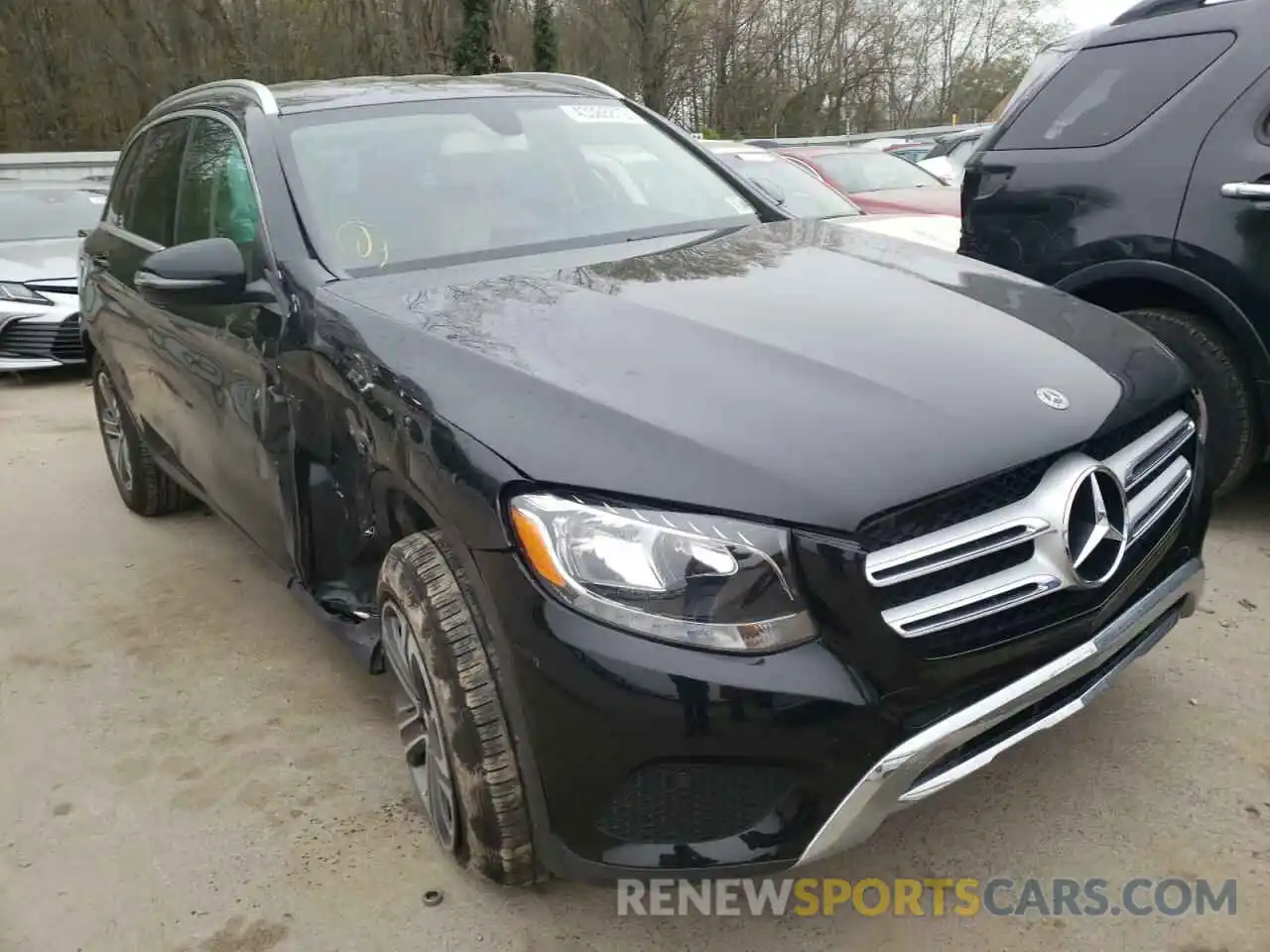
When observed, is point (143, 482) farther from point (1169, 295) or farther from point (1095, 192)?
point (1169, 295)

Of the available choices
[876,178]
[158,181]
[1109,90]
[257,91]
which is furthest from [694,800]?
[876,178]

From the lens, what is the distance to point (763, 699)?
176cm

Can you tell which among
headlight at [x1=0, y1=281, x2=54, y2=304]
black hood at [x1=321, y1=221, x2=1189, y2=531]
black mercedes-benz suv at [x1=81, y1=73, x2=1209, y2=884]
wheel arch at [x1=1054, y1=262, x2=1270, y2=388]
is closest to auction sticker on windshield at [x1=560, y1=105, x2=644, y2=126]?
black mercedes-benz suv at [x1=81, y1=73, x2=1209, y2=884]

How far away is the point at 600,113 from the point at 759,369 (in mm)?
1879

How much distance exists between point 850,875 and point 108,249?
3715 mm

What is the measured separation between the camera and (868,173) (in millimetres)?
Answer: 9516

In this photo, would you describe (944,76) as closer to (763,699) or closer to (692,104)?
(692,104)

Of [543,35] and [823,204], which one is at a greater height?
[543,35]

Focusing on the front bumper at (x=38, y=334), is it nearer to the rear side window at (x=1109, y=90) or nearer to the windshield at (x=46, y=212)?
the windshield at (x=46, y=212)

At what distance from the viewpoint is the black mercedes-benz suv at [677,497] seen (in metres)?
1.79

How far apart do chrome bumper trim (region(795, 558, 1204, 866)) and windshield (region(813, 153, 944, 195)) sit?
24.8 ft

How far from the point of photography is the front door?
2.89 m

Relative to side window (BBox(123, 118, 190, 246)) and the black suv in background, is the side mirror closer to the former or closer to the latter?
side window (BBox(123, 118, 190, 246))

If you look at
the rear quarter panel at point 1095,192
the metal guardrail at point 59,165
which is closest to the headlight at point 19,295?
→ the rear quarter panel at point 1095,192
